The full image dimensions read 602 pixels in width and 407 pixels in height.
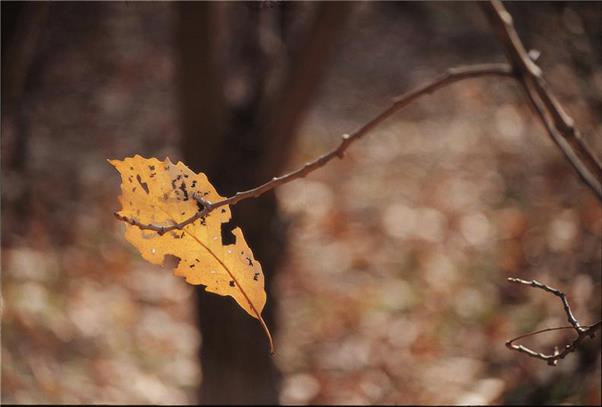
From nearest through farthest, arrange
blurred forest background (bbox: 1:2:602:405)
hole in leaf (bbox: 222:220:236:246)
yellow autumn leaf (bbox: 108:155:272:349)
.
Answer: yellow autumn leaf (bbox: 108:155:272:349) → hole in leaf (bbox: 222:220:236:246) → blurred forest background (bbox: 1:2:602:405)

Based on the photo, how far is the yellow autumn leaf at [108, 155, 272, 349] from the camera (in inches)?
30.6

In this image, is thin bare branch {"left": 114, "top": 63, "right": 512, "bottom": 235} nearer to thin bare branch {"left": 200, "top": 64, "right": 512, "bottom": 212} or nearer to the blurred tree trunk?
thin bare branch {"left": 200, "top": 64, "right": 512, "bottom": 212}

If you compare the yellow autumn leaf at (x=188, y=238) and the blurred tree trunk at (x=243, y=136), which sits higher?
the blurred tree trunk at (x=243, y=136)

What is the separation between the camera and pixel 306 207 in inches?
189

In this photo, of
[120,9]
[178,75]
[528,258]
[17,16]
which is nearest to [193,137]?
[178,75]

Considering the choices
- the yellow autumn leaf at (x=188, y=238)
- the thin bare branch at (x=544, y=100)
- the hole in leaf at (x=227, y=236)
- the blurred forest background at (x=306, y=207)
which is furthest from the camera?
the blurred forest background at (x=306, y=207)

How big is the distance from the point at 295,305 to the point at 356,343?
1.68ft

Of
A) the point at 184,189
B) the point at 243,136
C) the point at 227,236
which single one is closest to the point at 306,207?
the point at 243,136

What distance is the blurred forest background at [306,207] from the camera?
2.08 meters

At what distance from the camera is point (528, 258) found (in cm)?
362

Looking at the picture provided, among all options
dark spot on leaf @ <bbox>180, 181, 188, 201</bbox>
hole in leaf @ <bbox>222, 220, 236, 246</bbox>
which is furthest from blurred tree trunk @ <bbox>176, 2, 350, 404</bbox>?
dark spot on leaf @ <bbox>180, 181, 188, 201</bbox>

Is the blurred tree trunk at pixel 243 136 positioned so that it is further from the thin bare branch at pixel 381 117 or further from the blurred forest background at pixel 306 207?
the thin bare branch at pixel 381 117

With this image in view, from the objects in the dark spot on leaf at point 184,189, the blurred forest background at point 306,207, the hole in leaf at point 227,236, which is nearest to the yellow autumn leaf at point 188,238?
the dark spot on leaf at point 184,189

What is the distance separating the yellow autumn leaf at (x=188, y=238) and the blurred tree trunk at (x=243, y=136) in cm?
114
